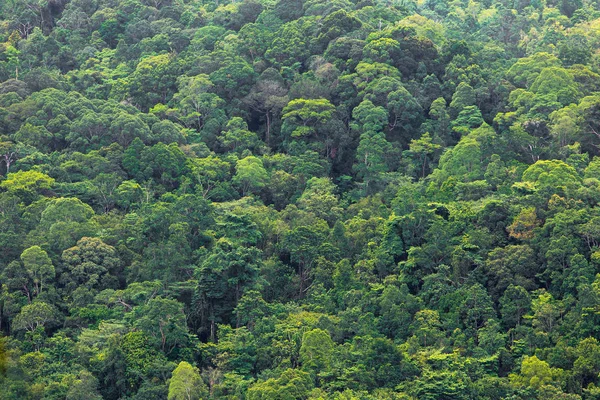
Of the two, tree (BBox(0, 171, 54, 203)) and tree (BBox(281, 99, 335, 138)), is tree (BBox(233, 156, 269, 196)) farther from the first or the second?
tree (BBox(0, 171, 54, 203))

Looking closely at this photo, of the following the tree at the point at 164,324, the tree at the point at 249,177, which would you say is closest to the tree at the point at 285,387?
the tree at the point at 164,324

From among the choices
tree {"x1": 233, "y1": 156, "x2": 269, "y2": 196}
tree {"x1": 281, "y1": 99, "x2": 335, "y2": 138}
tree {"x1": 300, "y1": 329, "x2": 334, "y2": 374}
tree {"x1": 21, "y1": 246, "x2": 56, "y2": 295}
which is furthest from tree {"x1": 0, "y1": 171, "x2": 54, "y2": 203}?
tree {"x1": 300, "y1": 329, "x2": 334, "y2": 374}

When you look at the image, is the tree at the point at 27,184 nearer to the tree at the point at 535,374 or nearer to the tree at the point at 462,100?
the tree at the point at 462,100

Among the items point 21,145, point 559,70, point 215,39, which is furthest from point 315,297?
point 215,39

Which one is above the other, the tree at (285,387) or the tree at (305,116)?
the tree at (305,116)

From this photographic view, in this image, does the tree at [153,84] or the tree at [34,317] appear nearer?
the tree at [34,317]

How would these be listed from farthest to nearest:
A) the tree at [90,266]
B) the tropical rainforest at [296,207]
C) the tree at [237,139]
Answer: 1. the tree at [237,139]
2. the tree at [90,266]
3. the tropical rainforest at [296,207]

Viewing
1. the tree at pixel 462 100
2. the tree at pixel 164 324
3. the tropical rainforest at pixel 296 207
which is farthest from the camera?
the tree at pixel 462 100
